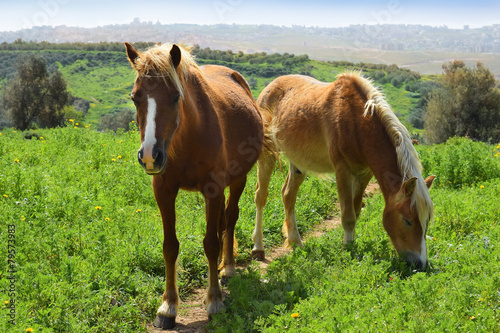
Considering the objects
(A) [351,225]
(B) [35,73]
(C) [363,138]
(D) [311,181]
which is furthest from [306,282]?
(B) [35,73]

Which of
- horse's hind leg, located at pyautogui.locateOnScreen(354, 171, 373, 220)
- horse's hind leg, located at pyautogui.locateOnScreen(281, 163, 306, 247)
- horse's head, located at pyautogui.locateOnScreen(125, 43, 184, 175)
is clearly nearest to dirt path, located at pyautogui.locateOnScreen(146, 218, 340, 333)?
horse's hind leg, located at pyautogui.locateOnScreen(281, 163, 306, 247)

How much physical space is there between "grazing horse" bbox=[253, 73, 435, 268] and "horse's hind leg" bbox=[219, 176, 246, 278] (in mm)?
836

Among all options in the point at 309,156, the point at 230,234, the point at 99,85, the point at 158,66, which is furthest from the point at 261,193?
the point at 99,85

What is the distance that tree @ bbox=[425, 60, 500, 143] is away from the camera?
33031mm

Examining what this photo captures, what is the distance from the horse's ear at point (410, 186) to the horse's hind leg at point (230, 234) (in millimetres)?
2010

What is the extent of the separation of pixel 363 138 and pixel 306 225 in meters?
2.52

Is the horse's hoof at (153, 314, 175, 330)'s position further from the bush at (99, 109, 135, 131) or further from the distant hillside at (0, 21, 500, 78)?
the distant hillside at (0, 21, 500, 78)

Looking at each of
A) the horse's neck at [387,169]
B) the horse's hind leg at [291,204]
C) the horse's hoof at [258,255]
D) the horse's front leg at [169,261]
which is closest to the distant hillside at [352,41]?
the horse's hind leg at [291,204]

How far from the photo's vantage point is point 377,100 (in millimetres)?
5539

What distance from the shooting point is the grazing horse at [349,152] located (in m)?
4.84

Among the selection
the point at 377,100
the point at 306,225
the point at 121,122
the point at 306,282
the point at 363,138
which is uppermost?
the point at 377,100

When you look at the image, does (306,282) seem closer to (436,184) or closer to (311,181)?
(311,181)

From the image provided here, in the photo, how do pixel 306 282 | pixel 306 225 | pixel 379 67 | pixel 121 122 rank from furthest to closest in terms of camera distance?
pixel 379 67, pixel 121 122, pixel 306 225, pixel 306 282

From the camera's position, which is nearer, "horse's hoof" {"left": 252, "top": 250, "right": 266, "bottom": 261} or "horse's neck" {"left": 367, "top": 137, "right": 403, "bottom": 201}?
"horse's neck" {"left": 367, "top": 137, "right": 403, "bottom": 201}
